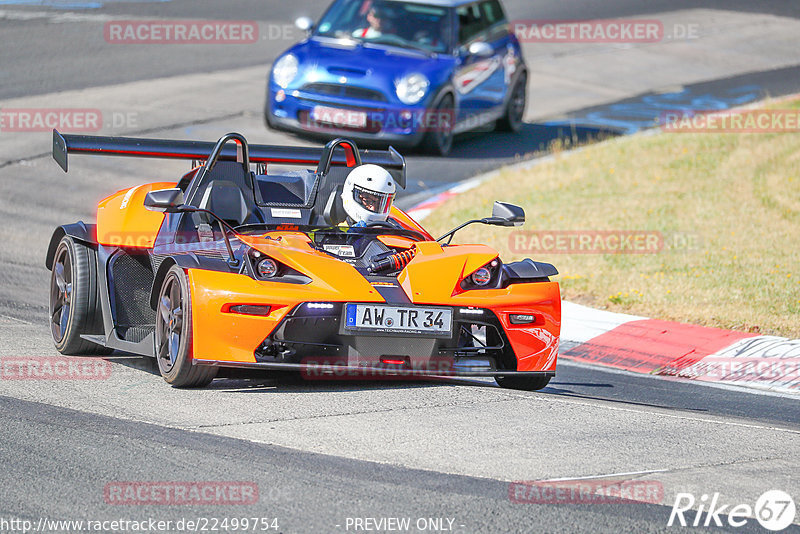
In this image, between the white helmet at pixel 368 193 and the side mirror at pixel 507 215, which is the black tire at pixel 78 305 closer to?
the white helmet at pixel 368 193

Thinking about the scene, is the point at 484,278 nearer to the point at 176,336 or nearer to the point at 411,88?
the point at 176,336

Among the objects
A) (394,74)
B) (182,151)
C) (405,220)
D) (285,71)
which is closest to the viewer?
(182,151)

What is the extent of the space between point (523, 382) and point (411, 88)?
8485 millimetres

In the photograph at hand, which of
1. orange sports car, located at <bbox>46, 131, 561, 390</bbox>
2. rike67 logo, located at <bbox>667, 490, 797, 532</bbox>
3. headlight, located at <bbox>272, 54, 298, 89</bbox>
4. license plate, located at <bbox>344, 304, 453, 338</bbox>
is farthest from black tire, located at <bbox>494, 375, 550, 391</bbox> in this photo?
headlight, located at <bbox>272, 54, 298, 89</bbox>

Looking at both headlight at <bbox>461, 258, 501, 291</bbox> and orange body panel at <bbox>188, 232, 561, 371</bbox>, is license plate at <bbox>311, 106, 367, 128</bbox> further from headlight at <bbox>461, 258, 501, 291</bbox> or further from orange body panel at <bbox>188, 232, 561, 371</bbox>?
headlight at <bbox>461, 258, 501, 291</bbox>

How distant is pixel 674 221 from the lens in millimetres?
14180

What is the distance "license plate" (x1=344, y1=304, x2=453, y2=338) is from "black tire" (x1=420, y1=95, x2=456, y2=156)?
919 cm

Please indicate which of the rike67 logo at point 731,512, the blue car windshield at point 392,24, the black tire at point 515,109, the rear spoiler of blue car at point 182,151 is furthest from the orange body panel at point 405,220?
the black tire at point 515,109

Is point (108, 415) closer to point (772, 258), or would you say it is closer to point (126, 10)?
point (772, 258)

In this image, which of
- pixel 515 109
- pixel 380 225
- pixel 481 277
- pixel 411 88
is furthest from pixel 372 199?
pixel 515 109

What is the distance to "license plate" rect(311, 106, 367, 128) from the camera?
1575 centimetres

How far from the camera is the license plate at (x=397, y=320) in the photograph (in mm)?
7023

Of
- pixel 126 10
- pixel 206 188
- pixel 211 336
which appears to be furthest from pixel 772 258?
pixel 126 10

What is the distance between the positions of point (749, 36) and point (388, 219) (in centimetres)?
2211
